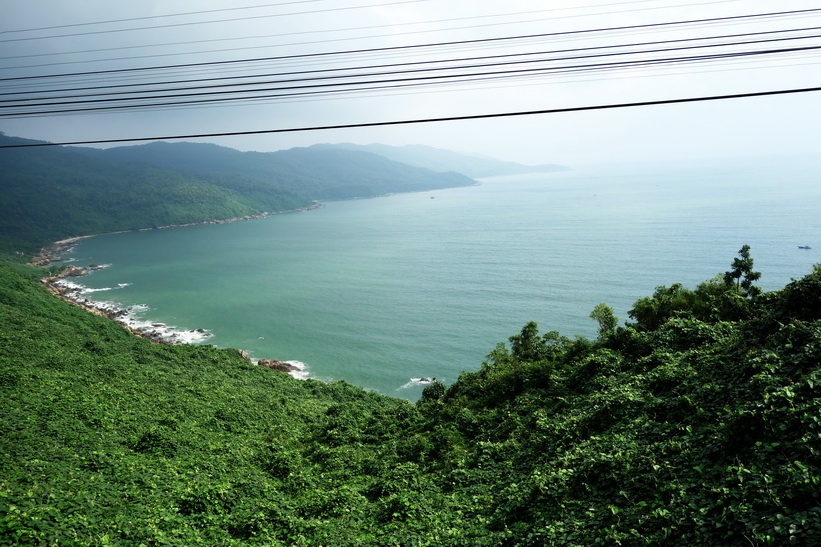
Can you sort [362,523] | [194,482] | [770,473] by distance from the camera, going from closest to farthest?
[770,473] → [362,523] → [194,482]

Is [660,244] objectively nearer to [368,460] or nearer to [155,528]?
[368,460]

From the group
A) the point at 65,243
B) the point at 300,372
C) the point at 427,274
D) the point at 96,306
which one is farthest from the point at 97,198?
the point at 300,372

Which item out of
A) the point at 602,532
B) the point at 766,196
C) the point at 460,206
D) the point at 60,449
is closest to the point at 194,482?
the point at 60,449

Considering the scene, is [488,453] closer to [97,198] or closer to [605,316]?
[605,316]

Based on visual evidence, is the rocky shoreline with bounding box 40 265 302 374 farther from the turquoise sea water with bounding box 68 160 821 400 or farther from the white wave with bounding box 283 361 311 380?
the turquoise sea water with bounding box 68 160 821 400

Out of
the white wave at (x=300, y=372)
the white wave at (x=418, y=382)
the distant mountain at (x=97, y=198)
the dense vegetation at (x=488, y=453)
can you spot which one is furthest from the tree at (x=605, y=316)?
the distant mountain at (x=97, y=198)
